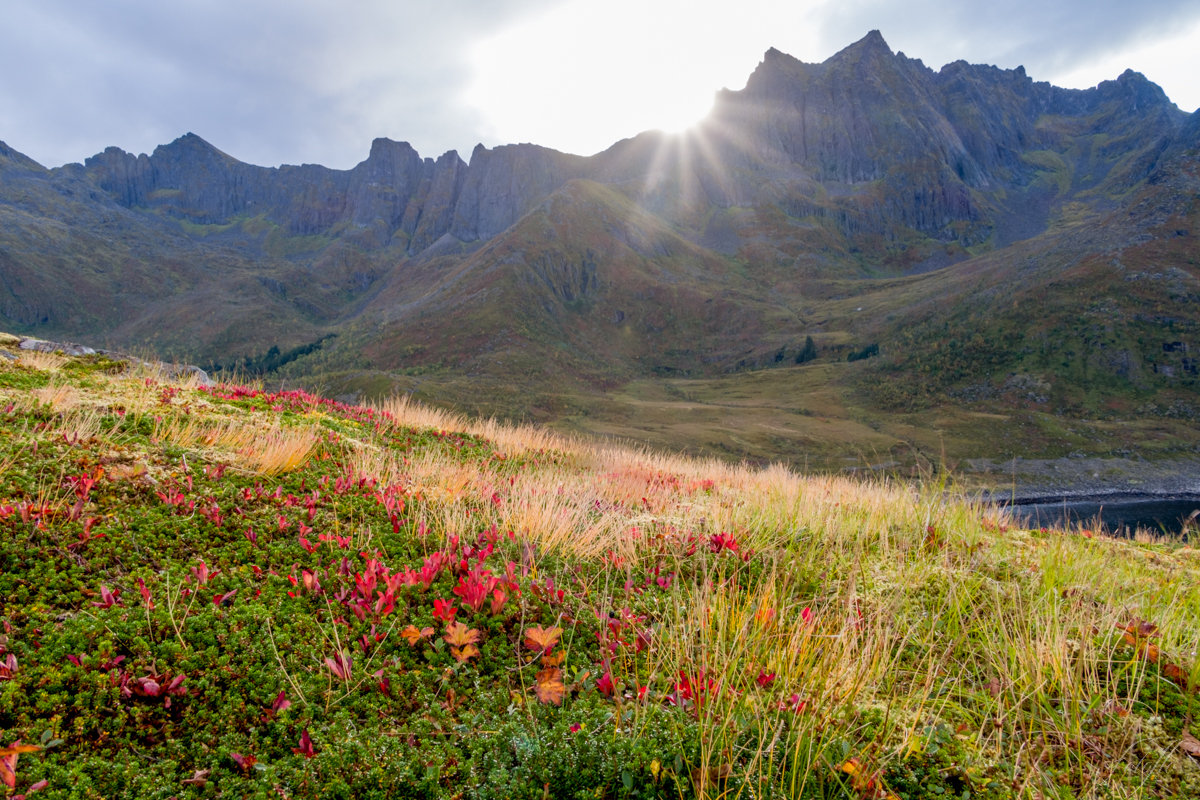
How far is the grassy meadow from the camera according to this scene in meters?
1.87

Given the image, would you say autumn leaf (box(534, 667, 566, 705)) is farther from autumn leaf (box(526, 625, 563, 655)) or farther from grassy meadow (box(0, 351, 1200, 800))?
autumn leaf (box(526, 625, 563, 655))

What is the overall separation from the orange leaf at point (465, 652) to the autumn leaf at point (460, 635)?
0.03 meters

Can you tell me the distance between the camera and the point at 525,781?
1.85 meters

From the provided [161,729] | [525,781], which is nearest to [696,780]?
[525,781]

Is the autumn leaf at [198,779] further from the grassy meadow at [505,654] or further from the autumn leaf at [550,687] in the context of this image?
the autumn leaf at [550,687]

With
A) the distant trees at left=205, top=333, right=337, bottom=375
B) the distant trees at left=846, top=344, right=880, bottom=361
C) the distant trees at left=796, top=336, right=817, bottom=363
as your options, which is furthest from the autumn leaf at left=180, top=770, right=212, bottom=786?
the distant trees at left=205, top=333, right=337, bottom=375

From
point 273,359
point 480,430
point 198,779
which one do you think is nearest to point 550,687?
point 198,779

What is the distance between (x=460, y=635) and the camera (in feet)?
8.00

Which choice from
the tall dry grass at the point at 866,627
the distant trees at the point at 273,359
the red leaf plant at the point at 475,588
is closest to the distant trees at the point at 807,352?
the tall dry grass at the point at 866,627

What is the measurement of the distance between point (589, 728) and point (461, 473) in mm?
4102

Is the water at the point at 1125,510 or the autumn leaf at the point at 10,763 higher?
the autumn leaf at the point at 10,763

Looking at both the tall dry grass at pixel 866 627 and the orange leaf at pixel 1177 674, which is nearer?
the tall dry grass at pixel 866 627

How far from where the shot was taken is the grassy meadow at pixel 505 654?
187cm

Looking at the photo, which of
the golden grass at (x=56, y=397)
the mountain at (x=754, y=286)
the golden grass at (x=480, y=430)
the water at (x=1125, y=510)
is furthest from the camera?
the mountain at (x=754, y=286)
